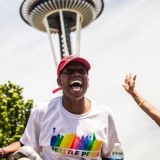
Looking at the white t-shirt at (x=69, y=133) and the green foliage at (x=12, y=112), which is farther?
the green foliage at (x=12, y=112)

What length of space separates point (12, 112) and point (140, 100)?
61.0 ft

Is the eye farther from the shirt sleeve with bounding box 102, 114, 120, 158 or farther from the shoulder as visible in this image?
the shirt sleeve with bounding box 102, 114, 120, 158

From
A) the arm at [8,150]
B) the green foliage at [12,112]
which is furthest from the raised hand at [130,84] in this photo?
the green foliage at [12,112]

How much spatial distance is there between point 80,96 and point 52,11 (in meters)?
59.8

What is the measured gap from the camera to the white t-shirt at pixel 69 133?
4520 millimetres

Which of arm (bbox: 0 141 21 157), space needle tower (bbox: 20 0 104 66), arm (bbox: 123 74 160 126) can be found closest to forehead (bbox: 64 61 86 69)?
arm (bbox: 123 74 160 126)

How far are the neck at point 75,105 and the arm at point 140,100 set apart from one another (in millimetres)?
642

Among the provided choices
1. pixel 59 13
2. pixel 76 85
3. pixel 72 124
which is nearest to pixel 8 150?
pixel 72 124

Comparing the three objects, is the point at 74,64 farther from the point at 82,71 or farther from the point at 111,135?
the point at 111,135

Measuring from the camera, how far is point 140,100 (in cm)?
498

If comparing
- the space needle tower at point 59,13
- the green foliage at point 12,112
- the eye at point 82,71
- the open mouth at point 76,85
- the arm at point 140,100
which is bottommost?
the green foliage at point 12,112

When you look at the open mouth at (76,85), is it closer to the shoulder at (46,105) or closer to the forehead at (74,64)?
the forehead at (74,64)

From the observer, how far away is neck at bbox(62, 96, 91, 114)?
15.5 feet

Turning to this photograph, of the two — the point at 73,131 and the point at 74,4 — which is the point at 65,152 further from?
the point at 74,4
